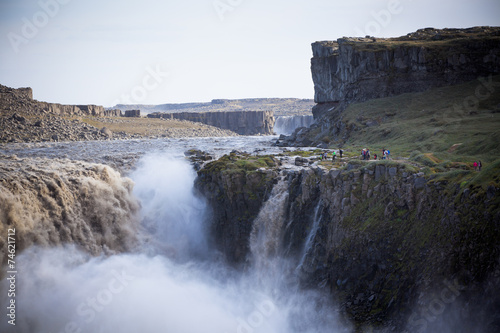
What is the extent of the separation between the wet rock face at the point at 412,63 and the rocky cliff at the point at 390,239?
1591 inches

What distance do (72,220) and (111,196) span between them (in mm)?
4911

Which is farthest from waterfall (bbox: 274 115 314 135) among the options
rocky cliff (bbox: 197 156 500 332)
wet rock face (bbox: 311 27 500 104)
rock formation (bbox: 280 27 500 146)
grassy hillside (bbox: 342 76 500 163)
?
rocky cliff (bbox: 197 156 500 332)

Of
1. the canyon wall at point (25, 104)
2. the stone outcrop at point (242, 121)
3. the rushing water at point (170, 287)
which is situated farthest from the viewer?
the stone outcrop at point (242, 121)

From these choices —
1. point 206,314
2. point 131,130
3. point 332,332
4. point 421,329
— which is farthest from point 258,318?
point 131,130

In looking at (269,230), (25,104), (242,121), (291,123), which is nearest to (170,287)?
(269,230)

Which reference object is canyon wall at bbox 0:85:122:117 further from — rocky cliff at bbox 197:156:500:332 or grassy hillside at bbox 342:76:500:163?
rocky cliff at bbox 197:156:500:332

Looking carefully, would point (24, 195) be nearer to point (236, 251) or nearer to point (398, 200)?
point (236, 251)

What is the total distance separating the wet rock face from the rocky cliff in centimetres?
4040

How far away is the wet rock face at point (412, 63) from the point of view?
60.4 metres

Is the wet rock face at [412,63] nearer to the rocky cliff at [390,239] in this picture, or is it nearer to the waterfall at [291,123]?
the rocky cliff at [390,239]

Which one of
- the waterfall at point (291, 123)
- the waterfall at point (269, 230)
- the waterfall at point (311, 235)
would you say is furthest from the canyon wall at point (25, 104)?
the waterfall at point (291, 123)

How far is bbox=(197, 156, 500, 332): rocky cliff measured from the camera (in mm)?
17250

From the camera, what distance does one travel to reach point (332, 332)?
70.7 feet

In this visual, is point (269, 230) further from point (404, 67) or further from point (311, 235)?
point (404, 67)
